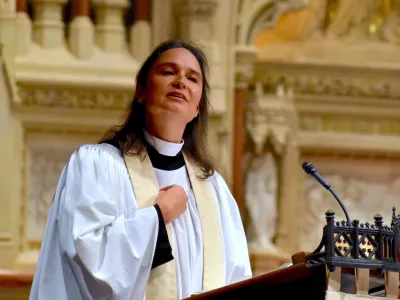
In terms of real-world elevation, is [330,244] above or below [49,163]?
above

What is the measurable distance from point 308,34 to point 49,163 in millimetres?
1960

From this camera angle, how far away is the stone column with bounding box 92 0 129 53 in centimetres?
733

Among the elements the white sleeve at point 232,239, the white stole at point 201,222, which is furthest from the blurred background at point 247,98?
the white stole at point 201,222

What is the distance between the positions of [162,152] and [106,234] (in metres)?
0.47

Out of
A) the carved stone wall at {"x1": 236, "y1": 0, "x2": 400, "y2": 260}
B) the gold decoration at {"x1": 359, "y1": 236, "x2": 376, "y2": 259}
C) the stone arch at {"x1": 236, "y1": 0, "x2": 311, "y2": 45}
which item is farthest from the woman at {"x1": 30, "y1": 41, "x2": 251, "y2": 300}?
the carved stone wall at {"x1": 236, "y1": 0, "x2": 400, "y2": 260}

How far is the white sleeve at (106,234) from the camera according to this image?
3.56 meters

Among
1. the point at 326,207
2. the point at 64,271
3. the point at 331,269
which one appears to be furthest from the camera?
the point at 326,207

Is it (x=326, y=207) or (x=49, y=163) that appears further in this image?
(x=326, y=207)

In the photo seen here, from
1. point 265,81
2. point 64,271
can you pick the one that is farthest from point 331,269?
point 265,81

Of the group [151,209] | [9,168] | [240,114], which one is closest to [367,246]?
[151,209]

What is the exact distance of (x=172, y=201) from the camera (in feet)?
12.3

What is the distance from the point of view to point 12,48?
7125 mm

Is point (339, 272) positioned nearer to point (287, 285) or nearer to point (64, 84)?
point (287, 285)

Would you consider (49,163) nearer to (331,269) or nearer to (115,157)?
(115,157)
